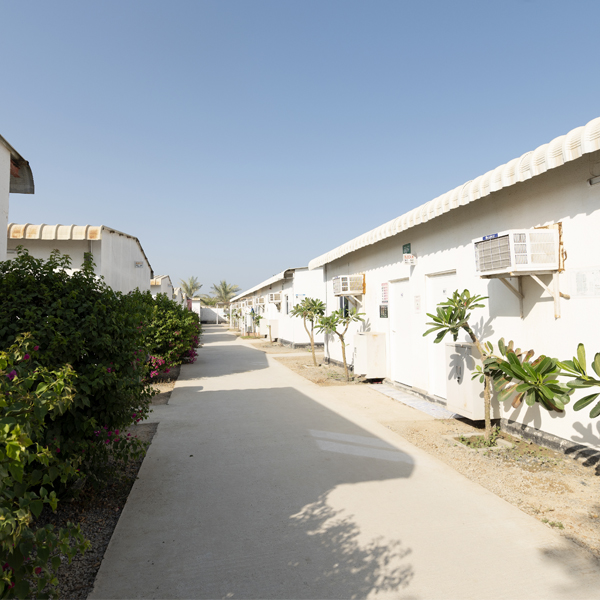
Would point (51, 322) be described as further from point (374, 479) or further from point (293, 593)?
point (374, 479)

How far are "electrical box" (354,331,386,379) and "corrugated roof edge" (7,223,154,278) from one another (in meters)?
6.19

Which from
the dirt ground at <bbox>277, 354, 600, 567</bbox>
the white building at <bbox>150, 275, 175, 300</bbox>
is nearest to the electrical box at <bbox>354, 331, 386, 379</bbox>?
the dirt ground at <bbox>277, 354, 600, 567</bbox>

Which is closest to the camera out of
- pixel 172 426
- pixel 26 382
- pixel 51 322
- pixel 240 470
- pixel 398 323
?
pixel 26 382

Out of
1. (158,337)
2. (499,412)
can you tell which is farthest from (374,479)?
(158,337)

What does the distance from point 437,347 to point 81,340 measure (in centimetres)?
591

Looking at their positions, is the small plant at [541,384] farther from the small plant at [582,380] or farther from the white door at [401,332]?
the white door at [401,332]

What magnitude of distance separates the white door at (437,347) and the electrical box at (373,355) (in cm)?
184

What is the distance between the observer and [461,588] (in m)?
2.58

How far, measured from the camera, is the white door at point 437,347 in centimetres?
727

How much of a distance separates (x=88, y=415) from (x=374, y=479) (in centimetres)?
270

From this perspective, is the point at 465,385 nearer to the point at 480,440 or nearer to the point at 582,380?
the point at 480,440

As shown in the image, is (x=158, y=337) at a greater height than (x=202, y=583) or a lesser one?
greater

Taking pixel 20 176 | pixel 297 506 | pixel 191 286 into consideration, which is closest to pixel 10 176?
pixel 20 176

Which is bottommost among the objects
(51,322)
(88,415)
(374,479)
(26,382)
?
(374,479)
